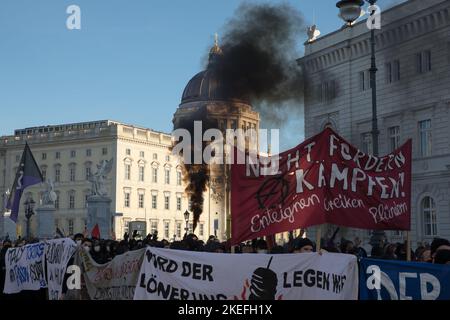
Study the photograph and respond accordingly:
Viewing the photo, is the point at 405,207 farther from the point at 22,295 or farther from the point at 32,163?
the point at 32,163

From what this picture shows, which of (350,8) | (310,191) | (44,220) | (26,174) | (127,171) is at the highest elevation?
(350,8)

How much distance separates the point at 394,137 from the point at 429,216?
16.0ft

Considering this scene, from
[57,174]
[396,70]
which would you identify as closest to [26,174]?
[396,70]

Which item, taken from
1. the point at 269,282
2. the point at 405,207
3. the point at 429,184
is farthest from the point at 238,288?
the point at 429,184

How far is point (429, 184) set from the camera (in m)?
31.7

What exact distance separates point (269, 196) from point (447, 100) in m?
24.7

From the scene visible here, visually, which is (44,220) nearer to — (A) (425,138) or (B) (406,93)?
(B) (406,93)

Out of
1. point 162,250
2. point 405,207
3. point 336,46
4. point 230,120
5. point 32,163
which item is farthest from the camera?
point 230,120

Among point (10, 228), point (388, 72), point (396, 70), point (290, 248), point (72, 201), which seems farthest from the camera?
point (72, 201)

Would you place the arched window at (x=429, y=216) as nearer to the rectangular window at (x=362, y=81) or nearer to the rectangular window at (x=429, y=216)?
the rectangular window at (x=429, y=216)

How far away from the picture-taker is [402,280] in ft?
24.3

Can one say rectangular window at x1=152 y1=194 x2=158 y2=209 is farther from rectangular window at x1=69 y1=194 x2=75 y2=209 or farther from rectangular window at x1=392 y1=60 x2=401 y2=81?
rectangular window at x1=392 y1=60 x2=401 y2=81

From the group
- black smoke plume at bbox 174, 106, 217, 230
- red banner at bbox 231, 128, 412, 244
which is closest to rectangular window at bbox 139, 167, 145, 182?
black smoke plume at bbox 174, 106, 217, 230

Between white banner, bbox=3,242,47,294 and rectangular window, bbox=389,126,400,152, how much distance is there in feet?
81.5
